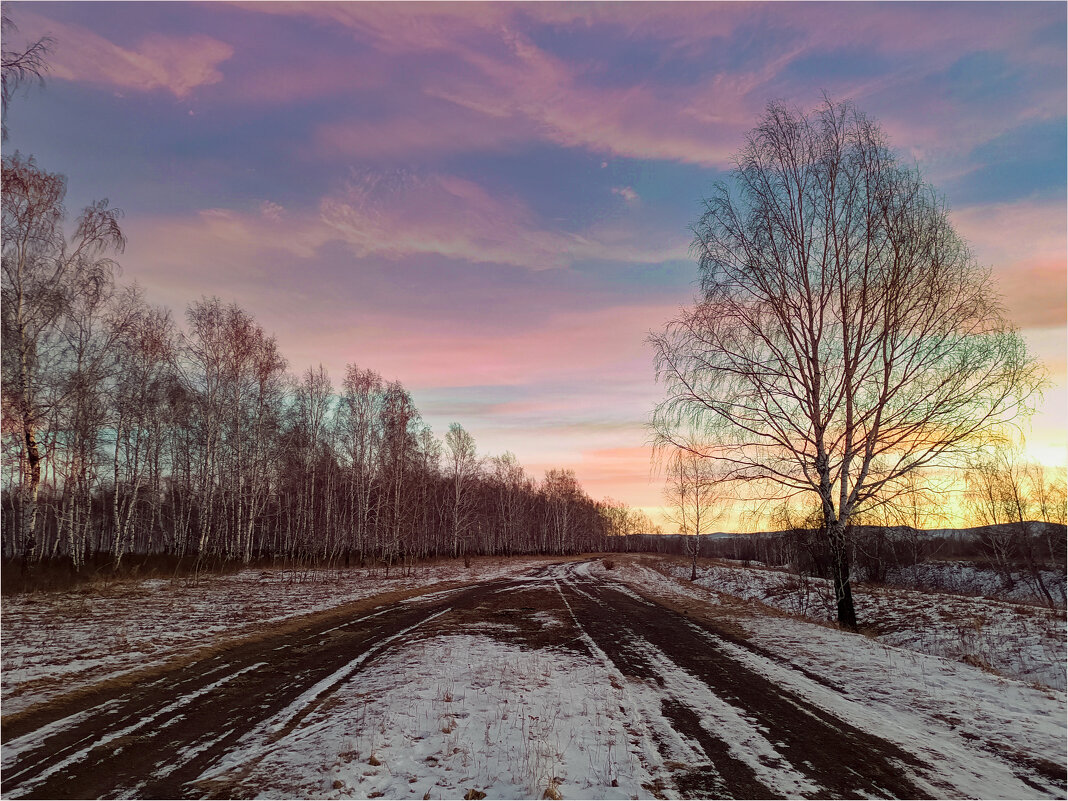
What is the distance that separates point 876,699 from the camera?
720 centimetres

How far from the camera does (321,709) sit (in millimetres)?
6633

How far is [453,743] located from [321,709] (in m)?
2.25

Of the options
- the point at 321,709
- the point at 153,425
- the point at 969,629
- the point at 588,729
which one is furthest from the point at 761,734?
the point at 153,425

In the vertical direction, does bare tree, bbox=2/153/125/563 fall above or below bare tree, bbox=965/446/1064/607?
above

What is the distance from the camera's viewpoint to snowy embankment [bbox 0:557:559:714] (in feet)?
26.9

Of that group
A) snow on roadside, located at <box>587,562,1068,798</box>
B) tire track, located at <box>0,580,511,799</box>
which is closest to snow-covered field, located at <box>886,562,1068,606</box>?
snow on roadside, located at <box>587,562,1068,798</box>

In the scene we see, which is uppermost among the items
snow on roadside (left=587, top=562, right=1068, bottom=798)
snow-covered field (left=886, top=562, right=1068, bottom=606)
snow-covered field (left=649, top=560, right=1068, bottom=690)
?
snow on roadside (left=587, top=562, right=1068, bottom=798)

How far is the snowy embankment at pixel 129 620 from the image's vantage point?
26.9 ft

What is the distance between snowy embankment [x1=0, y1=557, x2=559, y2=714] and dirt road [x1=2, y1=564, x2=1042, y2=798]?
44.0 inches

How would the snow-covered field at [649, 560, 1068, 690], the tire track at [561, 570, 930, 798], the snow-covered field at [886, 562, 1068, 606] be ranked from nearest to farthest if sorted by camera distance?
1. the tire track at [561, 570, 930, 798]
2. the snow-covered field at [649, 560, 1068, 690]
3. the snow-covered field at [886, 562, 1068, 606]

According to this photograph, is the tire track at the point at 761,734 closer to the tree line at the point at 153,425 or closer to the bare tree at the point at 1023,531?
the tree line at the point at 153,425

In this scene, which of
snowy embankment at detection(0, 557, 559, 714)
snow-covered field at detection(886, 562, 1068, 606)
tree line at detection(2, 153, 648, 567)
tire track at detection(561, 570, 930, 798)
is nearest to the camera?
tire track at detection(561, 570, 930, 798)

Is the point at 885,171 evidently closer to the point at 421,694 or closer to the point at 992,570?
the point at 421,694

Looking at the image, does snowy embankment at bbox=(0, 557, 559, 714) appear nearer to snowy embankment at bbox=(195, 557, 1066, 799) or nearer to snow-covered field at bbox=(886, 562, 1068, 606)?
snowy embankment at bbox=(195, 557, 1066, 799)
